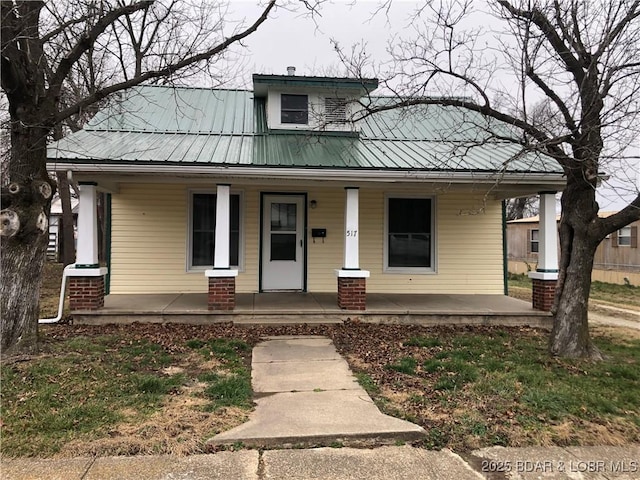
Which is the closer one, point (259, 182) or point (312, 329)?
point (312, 329)

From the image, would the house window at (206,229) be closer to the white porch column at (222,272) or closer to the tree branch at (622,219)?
the white porch column at (222,272)

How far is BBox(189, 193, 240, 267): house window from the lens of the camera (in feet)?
32.3

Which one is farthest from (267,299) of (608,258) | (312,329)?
(608,258)

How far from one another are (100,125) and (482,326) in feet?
27.7

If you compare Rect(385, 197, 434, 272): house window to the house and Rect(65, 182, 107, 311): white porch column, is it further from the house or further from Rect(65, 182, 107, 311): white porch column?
Rect(65, 182, 107, 311): white porch column

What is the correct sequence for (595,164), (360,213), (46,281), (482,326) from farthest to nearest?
1. (46,281)
2. (360,213)
3. (482,326)
4. (595,164)

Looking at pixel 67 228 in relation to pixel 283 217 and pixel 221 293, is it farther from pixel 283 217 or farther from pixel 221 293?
pixel 221 293

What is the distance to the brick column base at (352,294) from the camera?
8.09 metres

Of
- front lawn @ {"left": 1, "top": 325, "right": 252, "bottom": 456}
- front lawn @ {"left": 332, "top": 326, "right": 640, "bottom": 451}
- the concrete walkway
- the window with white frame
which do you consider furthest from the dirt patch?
the window with white frame

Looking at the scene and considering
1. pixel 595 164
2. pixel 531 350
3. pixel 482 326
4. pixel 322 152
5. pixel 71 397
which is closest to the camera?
pixel 71 397

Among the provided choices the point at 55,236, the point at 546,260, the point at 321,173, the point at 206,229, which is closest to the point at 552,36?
the point at 321,173

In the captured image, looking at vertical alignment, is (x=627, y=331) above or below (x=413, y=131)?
below

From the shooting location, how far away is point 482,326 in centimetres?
802

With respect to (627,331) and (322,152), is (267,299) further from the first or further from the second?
(627,331)
